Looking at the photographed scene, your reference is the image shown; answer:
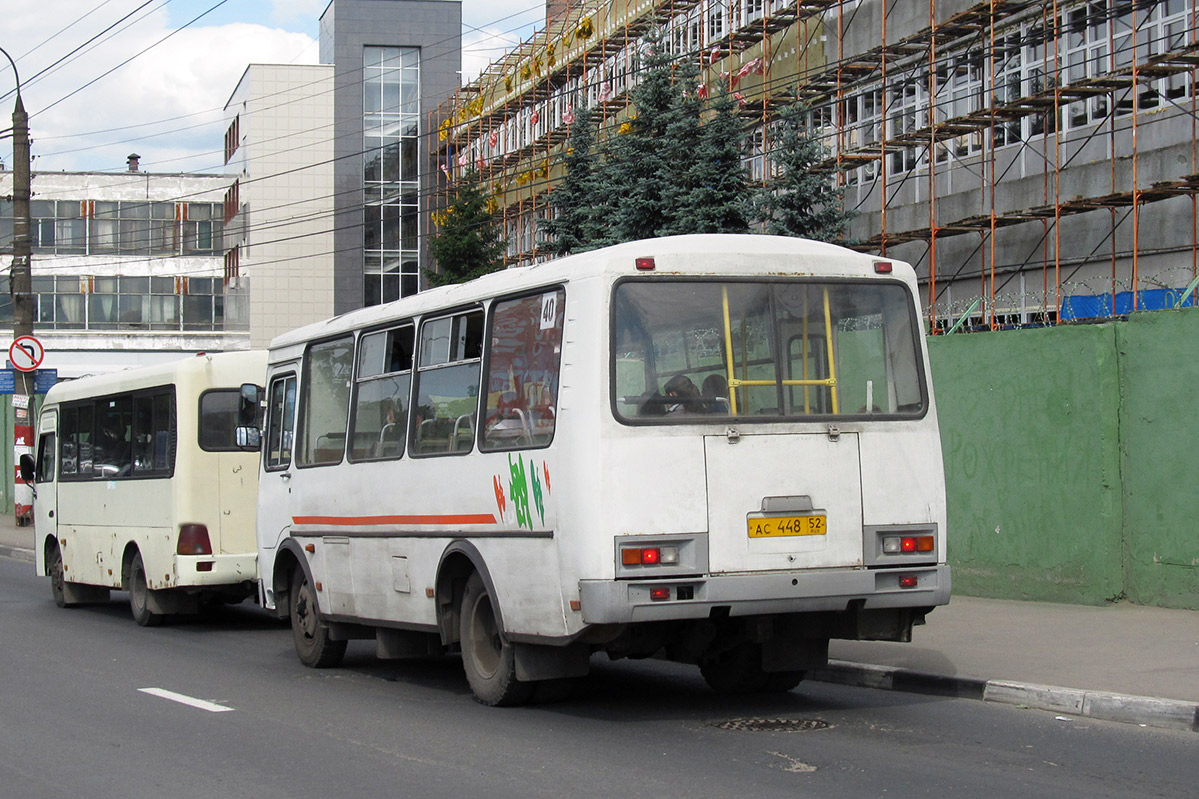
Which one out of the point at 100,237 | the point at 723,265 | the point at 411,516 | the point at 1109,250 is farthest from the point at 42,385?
A: the point at 100,237

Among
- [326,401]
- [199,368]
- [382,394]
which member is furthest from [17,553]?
[382,394]

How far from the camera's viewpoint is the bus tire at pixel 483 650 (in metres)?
9.91

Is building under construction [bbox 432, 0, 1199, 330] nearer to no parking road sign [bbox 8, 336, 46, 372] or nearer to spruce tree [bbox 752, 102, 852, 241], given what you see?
spruce tree [bbox 752, 102, 852, 241]

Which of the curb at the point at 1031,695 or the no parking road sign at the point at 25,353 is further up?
the no parking road sign at the point at 25,353

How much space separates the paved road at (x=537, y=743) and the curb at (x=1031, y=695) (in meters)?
0.12

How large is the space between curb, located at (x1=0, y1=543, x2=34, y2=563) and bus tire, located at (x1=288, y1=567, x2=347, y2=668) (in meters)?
16.7

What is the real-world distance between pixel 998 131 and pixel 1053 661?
20.9 metres

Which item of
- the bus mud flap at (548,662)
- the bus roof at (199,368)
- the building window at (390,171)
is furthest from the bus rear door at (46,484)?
the building window at (390,171)

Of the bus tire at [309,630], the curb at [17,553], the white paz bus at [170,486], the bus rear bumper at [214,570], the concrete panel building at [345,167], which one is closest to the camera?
the bus tire at [309,630]

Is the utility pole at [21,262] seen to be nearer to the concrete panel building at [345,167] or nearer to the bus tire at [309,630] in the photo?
the bus tire at [309,630]

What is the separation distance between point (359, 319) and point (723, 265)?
3725mm

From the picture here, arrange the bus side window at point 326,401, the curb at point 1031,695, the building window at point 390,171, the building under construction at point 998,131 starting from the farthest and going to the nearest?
the building window at point 390,171 < the building under construction at point 998,131 < the bus side window at point 326,401 < the curb at point 1031,695

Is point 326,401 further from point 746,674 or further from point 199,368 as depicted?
point 199,368

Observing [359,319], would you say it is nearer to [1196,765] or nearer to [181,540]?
[181,540]
